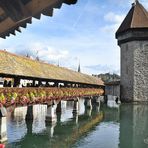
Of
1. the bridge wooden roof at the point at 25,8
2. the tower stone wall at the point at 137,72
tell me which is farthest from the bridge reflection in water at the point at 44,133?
the tower stone wall at the point at 137,72

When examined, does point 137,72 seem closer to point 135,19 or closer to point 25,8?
point 135,19

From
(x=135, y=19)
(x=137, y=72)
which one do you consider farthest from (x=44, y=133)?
(x=135, y=19)

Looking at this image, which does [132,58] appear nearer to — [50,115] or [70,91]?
[70,91]

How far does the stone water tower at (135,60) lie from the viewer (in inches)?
1443

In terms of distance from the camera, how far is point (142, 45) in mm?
36781

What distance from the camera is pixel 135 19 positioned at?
38.6 meters

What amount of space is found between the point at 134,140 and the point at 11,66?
20.7ft

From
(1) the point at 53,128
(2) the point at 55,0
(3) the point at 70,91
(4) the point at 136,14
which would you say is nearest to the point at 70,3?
(2) the point at 55,0

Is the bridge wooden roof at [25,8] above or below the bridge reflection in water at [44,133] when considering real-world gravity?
above

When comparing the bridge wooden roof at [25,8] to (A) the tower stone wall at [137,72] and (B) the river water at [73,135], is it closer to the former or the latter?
(B) the river water at [73,135]

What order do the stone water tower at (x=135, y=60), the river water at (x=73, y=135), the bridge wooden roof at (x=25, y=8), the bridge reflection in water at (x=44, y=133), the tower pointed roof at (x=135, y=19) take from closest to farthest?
the bridge wooden roof at (x=25, y=8), the river water at (x=73, y=135), the bridge reflection in water at (x=44, y=133), the stone water tower at (x=135, y=60), the tower pointed roof at (x=135, y=19)

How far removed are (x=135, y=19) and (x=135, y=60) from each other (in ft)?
18.2

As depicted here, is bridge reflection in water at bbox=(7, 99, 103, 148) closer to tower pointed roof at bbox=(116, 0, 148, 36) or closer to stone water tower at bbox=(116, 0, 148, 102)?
stone water tower at bbox=(116, 0, 148, 102)

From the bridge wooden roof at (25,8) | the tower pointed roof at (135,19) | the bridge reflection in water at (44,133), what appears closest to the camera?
the bridge wooden roof at (25,8)
